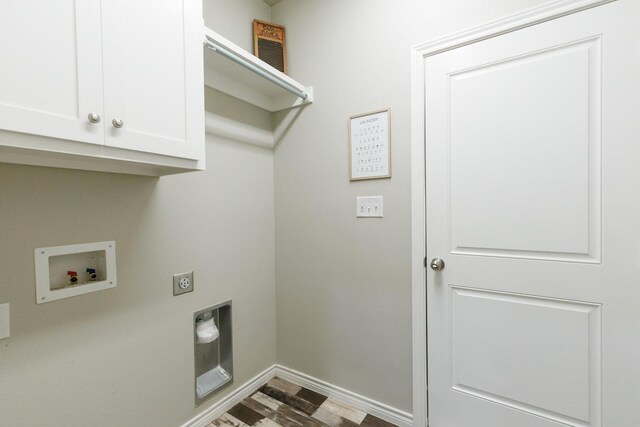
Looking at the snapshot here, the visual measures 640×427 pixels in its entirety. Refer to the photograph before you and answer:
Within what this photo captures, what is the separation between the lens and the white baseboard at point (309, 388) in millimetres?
1611

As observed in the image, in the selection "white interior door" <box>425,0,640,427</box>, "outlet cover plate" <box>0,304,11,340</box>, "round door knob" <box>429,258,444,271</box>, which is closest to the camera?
"outlet cover plate" <box>0,304,11,340</box>

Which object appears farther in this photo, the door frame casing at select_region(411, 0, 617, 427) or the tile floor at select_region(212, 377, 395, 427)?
the tile floor at select_region(212, 377, 395, 427)

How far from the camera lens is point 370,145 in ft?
5.44

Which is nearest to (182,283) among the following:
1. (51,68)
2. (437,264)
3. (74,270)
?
(74,270)

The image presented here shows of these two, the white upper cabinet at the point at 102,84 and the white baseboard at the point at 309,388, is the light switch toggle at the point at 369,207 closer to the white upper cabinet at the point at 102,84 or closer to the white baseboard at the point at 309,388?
the white upper cabinet at the point at 102,84

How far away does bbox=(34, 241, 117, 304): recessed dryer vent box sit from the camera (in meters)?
1.08

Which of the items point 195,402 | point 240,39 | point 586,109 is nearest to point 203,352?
point 195,402

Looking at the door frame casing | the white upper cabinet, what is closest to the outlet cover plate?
the white upper cabinet

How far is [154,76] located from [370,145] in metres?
1.07

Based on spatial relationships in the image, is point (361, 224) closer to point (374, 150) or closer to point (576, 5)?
point (374, 150)

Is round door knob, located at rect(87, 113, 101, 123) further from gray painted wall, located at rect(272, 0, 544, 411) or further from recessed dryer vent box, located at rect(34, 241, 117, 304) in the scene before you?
gray painted wall, located at rect(272, 0, 544, 411)

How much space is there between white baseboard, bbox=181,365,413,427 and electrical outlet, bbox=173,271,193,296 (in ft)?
2.27

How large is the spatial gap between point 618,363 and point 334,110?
5.72 feet

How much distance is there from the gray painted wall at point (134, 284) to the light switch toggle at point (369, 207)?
0.68m
